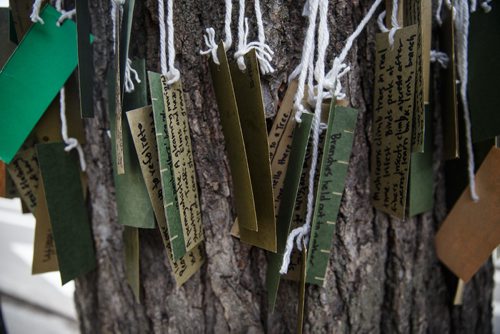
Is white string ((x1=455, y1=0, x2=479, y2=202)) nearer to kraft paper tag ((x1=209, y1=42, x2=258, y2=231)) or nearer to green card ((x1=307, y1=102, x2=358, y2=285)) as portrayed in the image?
green card ((x1=307, y1=102, x2=358, y2=285))

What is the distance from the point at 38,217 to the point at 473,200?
2.40 ft

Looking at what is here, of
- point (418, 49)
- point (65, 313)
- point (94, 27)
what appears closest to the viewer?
point (418, 49)

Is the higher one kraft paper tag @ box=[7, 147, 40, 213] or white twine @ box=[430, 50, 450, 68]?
white twine @ box=[430, 50, 450, 68]

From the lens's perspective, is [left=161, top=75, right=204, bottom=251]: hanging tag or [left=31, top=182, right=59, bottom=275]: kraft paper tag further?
[left=31, top=182, right=59, bottom=275]: kraft paper tag

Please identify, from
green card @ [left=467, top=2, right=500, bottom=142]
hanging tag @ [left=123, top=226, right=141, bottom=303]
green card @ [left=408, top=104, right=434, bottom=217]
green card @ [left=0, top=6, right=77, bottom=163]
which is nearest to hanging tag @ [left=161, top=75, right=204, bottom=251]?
hanging tag @ [left=123, top=226, right=141, bottom=303]

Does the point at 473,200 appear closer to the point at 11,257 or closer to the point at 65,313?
the point at 65,313

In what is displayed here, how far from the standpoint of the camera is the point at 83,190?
637mm

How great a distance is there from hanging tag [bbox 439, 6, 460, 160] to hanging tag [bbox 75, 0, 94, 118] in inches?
21.0

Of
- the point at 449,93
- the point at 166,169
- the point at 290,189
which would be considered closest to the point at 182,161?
the point at 166,169

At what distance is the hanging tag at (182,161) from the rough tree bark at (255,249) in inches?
0.8

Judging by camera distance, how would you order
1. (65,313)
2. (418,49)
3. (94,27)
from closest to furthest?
1. (418,49)
2. (94,27)
3. (65,313)

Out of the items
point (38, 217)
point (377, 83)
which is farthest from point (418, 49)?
point (38, 217)

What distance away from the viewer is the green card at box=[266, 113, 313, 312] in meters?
0.47

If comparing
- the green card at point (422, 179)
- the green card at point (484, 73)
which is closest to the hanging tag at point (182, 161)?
the green card at point (422, 179)
